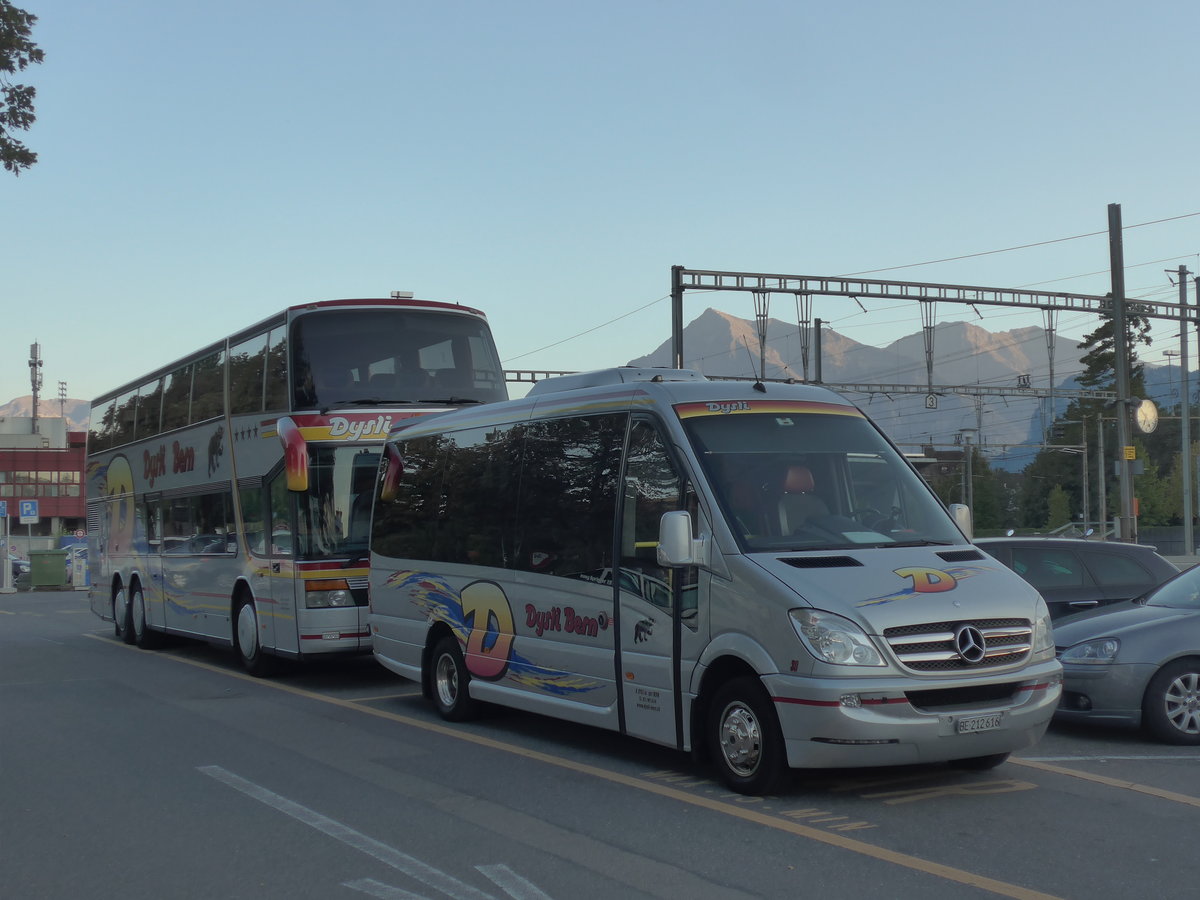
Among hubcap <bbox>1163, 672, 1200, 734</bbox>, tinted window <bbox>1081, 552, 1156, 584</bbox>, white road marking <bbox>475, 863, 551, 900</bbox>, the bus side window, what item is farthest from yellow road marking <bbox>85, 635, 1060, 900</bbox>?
tinted window <bbox>1081, 552, 1156, 584</bbox>

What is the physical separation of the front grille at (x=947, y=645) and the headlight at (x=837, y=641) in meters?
0.13

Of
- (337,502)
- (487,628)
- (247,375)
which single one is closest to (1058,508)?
(247,375)

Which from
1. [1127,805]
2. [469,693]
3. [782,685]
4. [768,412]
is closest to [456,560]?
[469,693]

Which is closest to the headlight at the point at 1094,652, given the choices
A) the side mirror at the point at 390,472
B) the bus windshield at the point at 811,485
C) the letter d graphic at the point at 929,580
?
the bus windshield at the point at 811,485

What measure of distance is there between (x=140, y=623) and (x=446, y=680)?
10138mm

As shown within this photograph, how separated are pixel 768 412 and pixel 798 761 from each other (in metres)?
2.41

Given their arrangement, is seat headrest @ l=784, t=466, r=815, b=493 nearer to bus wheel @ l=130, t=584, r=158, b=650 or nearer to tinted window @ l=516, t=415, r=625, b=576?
tinted window @ l=516, t=415, r=625, b=576

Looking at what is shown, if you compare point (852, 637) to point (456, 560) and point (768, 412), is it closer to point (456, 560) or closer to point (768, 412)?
point (768, 412)

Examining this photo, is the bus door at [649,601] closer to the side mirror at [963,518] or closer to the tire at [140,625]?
the side mirror at [963,518]

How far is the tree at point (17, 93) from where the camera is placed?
1374 centimetres

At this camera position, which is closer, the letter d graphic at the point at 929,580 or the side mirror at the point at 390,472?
the letter d graphic at the point at 929,580

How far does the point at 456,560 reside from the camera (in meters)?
10.9

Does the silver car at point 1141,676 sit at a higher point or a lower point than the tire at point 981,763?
higher

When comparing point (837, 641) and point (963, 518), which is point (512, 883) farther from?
point (963, 518)
